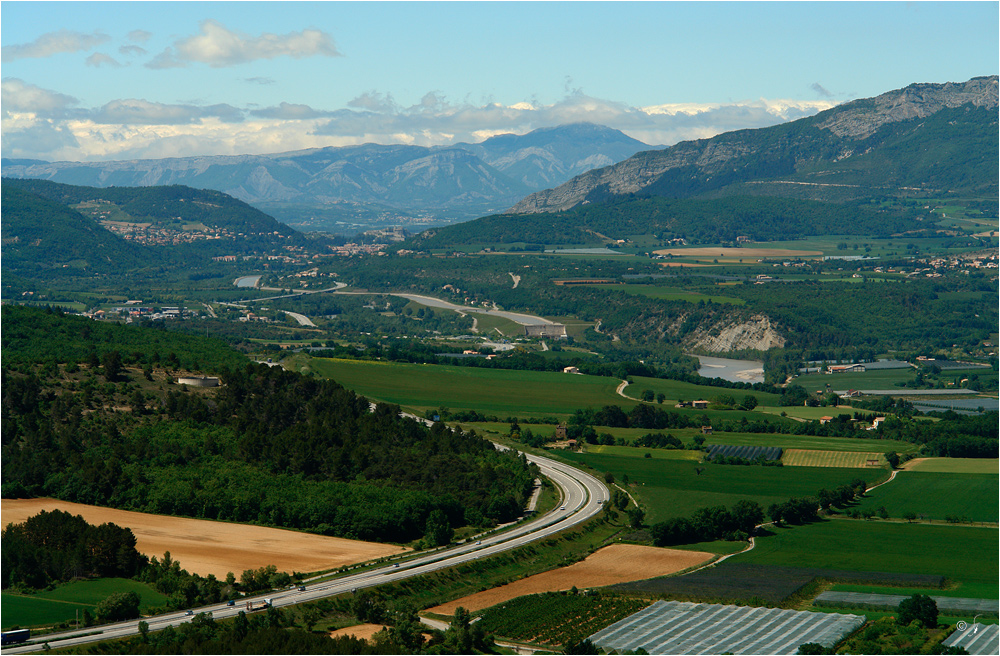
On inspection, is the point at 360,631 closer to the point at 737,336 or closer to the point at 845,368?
the point at 845,368

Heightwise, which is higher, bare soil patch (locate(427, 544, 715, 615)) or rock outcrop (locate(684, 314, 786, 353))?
rock outcrop (locate(684, 314, 786, 353))

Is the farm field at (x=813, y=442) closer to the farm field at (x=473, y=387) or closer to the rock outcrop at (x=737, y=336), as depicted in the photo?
the farm field at (x=473, y=387)

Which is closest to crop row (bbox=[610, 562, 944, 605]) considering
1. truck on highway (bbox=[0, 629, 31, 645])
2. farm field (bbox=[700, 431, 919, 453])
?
truck on highway (bbox=[0, 629, 31, 645])

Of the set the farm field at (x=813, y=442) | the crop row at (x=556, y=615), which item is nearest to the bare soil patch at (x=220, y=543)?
the crop row at (x=556, y=615)

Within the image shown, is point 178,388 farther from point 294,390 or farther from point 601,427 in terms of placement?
point 601,427

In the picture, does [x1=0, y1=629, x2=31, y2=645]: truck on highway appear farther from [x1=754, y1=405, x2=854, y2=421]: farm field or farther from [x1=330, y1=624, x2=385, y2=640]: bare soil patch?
[x1=754, y1=405, x2=854, y2=421]: farm field

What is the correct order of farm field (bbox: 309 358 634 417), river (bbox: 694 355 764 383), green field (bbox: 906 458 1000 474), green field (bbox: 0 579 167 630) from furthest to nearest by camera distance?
river (bbox: 694 355 764 383) → farm field (bbox: 309 358 634 417) → green field (bbox: 906 458 1000 474) → green field (bbox: 0 579 167 630)

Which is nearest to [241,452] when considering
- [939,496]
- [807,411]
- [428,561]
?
[428,561]
